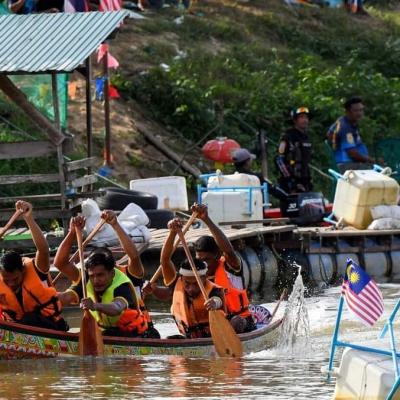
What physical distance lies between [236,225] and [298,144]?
210 cm

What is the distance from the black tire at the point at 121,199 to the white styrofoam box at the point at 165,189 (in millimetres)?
1047

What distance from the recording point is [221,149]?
78.3 feet

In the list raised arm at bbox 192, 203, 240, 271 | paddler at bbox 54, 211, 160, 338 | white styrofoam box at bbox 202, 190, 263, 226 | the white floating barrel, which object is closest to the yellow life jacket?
paddler at bbox 54, 211, 160, 338

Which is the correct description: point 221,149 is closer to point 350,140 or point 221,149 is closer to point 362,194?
point 350,140

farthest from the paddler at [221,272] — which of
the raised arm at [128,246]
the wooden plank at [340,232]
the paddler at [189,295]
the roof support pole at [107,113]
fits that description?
the roof support pole at [107,113]

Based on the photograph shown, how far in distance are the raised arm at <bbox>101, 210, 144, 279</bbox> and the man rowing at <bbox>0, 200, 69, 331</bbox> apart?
2.21ft

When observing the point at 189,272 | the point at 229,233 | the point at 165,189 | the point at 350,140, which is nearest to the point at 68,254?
the point at 189,272

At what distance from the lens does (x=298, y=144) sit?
2211cm

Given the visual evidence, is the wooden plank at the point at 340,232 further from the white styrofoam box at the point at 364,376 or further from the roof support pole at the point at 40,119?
the white styrofoam box at the point at 364,376

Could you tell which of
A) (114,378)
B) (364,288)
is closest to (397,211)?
(114,378)

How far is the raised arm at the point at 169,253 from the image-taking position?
14.1 meters

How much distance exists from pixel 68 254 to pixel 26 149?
405 cm

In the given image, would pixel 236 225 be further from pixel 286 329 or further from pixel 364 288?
pixel 364 288

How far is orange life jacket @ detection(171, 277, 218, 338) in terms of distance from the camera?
549 inches
